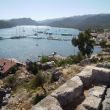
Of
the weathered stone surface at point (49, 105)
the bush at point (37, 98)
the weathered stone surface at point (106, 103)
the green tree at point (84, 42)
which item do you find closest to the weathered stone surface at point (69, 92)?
the weathered stone surface at point (49, 105)

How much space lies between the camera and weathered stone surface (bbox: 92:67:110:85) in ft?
55.8

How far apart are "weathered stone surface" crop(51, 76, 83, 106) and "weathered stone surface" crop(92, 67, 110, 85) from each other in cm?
189

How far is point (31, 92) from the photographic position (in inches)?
827

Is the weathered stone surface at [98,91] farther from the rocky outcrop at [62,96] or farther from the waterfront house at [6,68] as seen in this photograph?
the waterfront house at [6,68]

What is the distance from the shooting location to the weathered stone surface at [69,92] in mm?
13820

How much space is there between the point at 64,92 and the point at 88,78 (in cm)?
351

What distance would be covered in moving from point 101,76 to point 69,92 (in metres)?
3.82

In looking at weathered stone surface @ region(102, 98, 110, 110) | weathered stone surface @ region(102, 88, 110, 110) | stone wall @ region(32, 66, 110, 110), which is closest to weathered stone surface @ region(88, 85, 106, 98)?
stone wall @ region(32, 66, 110, 110)

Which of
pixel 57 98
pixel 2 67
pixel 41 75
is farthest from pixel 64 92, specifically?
pixel 2 67

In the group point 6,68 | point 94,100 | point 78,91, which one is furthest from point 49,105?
point 6,68

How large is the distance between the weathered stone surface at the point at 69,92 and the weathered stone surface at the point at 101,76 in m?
1.89

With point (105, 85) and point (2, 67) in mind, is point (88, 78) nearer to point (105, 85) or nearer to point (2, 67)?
point (105, 85)

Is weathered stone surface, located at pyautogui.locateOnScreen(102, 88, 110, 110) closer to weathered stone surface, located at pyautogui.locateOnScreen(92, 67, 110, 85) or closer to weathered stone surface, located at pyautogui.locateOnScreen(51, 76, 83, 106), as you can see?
weathered stone surface, located at pyautogui.locateOnScreen(51, 76, 83, 106)

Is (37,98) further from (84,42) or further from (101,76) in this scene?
(84,42)
